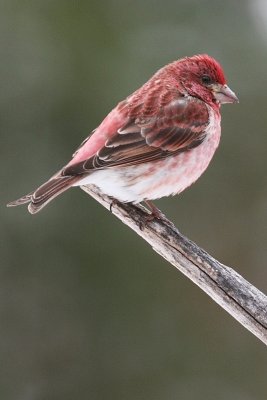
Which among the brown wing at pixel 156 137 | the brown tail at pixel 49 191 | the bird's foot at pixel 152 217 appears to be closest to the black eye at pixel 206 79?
the brown wing at pixel 156 137

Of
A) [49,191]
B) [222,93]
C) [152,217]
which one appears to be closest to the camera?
[49,191]

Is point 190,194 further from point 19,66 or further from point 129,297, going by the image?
point 19,66

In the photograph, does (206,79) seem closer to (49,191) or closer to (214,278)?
(49,191)

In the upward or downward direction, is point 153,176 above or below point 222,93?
below

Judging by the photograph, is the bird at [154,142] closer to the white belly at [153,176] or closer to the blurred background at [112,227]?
the white belly at [153,176]

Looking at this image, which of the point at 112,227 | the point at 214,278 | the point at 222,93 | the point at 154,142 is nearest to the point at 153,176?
the point at 154,142

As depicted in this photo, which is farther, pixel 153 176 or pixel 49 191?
pixel 153 176

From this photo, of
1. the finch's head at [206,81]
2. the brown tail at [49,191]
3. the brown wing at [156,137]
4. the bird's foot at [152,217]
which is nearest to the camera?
the brown tail at [49,191]
